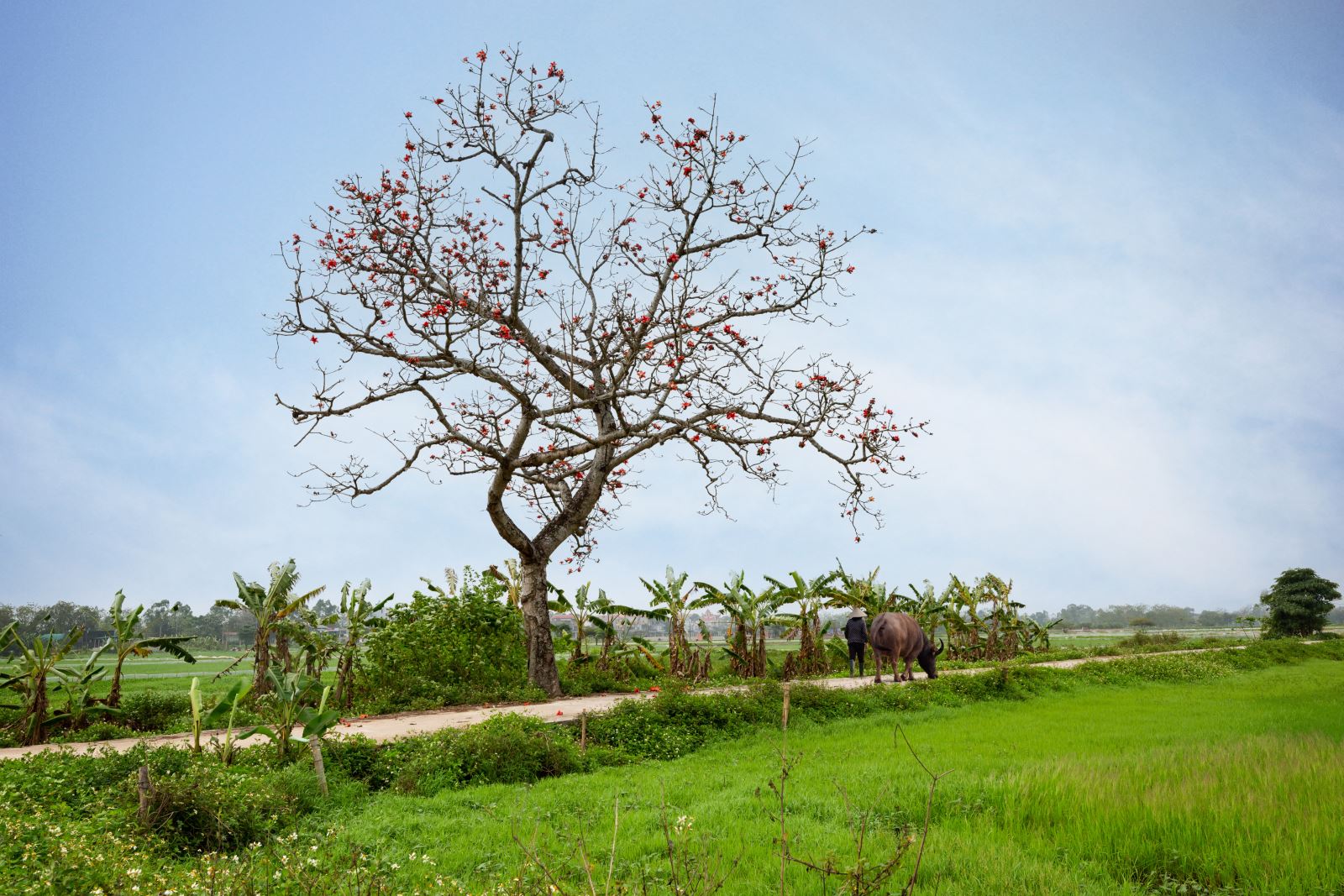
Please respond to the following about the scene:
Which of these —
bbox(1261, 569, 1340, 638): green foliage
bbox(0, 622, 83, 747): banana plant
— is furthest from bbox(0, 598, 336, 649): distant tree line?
bbox(1261, 569, 1340, 638): green foliage

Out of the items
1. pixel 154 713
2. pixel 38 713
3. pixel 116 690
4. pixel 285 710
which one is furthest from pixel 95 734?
pixel 285 710

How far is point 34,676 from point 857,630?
1519 centimetres

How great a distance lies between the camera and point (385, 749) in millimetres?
9547

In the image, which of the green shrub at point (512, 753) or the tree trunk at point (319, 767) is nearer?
the tree trunk at point (319, 767)

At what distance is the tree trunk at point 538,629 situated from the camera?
51.2 feet

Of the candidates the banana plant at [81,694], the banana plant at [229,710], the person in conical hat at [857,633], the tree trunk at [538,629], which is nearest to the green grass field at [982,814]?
the banana plant at [229,710]

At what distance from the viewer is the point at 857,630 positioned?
19062 millimetres

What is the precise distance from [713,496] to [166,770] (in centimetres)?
1033

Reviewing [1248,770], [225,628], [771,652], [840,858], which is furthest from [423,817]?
[225,628]

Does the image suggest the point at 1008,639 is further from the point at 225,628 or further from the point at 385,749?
the point at 225,628

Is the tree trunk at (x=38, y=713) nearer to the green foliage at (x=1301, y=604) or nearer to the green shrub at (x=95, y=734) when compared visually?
the green shrub at (x=95, y=734)

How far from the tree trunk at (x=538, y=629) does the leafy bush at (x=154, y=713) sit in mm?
5633

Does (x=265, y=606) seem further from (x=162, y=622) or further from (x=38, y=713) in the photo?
(x=162, y=622)

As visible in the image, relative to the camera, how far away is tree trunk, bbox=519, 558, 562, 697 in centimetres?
1560
